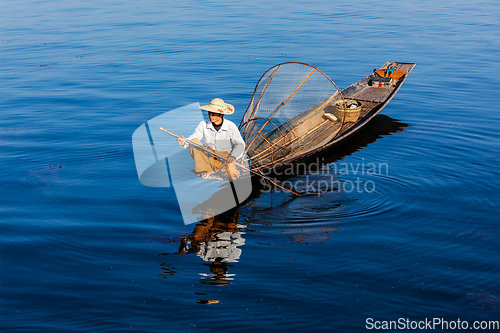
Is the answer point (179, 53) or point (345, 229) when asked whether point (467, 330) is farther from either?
point (179, 53)

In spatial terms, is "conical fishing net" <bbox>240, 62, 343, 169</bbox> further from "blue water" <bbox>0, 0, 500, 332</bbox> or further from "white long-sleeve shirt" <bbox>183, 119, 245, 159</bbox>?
"white long-sleeve shirt" <bbox>183, 119, 245, 159</bbox>

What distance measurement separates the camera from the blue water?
157 inches

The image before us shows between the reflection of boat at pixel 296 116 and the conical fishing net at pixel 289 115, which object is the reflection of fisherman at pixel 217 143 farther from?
the conical fishing net at pixel 289 115

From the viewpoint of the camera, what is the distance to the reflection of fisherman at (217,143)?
5.76 m

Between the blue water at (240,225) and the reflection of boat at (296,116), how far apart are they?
47 cm

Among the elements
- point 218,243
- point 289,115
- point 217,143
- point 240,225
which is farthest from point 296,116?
point 218,243

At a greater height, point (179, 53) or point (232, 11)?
point (232, 11)

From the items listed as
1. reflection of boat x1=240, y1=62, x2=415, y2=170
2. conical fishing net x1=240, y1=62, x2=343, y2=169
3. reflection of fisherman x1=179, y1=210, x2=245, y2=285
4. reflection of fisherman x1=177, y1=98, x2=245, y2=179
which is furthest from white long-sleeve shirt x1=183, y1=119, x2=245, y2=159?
reflection of fisherman x1=179, y1=210, x2=245, y2=285

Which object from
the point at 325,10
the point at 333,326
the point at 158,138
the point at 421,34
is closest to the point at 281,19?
the point at 325,10

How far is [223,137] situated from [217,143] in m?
0.16

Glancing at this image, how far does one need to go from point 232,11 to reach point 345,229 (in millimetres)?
24270

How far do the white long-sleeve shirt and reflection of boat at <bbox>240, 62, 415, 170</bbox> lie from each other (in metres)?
0.71

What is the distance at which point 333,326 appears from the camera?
12.4ft

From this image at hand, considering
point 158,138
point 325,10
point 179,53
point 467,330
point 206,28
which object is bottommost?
point 467,330
